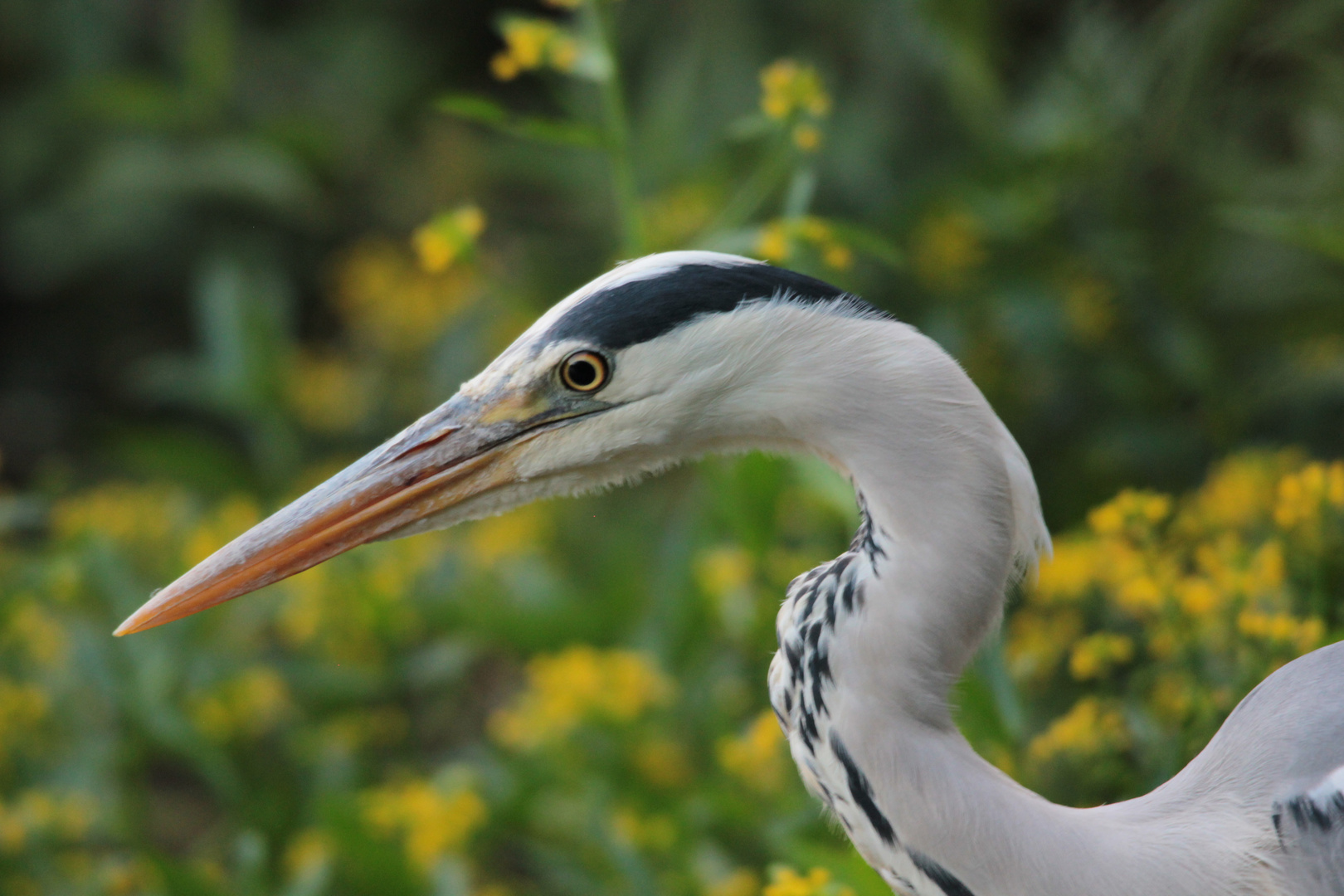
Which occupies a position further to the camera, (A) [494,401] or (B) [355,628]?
(B) [355,628]

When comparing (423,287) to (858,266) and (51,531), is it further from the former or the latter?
(858,266)

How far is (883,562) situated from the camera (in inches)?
54.4

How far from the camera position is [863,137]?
3988mm

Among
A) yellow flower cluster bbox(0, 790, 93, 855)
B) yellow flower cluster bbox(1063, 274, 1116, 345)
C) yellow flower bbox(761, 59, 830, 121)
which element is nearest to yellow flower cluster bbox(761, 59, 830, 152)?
yellow flower bbox(761, 59, 830, 121)

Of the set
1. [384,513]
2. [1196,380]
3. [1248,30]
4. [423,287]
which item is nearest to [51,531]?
[423,287]

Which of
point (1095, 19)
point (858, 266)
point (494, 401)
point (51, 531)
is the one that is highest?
point (1095, 19)

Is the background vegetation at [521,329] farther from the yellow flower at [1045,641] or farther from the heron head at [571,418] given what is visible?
the heron head at [571,418]

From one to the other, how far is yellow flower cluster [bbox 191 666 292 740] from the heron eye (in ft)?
6.26

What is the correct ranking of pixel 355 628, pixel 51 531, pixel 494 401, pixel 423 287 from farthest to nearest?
1. pixel 423 287
2. pixel 51 531
3. pixel 355 628
4. pixel 494 401

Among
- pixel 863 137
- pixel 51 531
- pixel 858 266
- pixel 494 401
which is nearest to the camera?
pixel 494 401

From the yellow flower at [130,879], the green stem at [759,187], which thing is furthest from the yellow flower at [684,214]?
the yellow flower at [130,879]

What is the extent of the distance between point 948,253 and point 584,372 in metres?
2.42

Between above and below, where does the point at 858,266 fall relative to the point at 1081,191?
below

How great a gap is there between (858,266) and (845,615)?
2462mm
